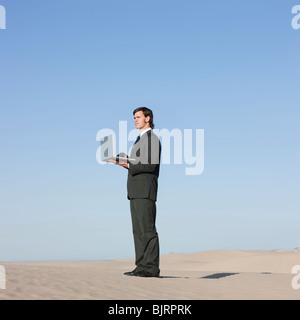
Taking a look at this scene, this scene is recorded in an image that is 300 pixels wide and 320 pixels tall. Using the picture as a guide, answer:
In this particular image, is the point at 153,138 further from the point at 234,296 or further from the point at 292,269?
the point at 292,269

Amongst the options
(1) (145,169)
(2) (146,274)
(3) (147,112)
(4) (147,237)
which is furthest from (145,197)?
(3) (147,112)

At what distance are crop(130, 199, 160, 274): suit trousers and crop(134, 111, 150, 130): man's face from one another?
4.08 feet

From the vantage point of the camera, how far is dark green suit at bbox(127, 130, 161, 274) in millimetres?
7664

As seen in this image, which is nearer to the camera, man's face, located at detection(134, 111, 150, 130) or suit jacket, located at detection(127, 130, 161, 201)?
suit jacket, located at detection(127, 130, 161, 201)

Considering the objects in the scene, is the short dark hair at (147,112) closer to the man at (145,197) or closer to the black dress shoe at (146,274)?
the man at (145,197)

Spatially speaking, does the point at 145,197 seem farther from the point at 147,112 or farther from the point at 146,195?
the point at 147,112

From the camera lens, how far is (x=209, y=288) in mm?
6543

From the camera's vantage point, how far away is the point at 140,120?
25.8ft

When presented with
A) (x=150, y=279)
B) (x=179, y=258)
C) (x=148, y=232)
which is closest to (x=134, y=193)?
(x=148, y=232)

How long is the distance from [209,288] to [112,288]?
143 centimetres

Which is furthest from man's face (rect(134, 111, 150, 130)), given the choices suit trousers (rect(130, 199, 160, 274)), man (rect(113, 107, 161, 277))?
suit trousers (rect(130, 199, 160, 274))

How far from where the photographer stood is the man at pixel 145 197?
7664 mm

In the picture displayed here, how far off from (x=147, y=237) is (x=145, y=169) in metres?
1.11

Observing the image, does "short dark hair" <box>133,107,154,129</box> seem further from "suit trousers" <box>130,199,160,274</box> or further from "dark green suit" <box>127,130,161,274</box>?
"suit trousers" <box>130,199,160,274</box>
